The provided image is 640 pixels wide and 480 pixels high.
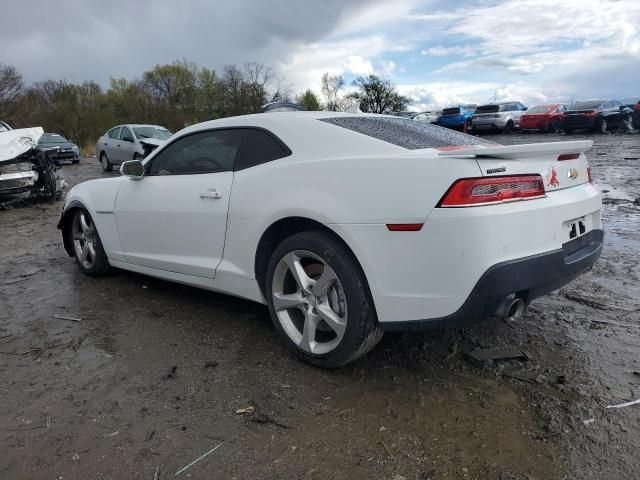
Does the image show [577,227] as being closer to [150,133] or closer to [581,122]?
[150,133]

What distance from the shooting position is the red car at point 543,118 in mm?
25875

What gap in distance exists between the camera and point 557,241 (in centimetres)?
273

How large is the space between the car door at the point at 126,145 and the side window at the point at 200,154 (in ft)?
42.0

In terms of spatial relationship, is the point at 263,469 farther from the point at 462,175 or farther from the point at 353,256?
the point at 462,175

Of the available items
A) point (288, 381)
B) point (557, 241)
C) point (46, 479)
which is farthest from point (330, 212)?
point (46, 479)

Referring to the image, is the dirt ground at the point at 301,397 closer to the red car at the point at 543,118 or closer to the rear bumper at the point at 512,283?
the rear bumper at the point at 512,283

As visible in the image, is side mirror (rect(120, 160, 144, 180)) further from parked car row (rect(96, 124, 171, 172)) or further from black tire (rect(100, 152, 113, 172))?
black tire (rect(100, 152, 113, 172))

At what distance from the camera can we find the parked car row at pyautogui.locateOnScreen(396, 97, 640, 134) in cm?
2378

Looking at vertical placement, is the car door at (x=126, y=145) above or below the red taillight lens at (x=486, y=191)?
above

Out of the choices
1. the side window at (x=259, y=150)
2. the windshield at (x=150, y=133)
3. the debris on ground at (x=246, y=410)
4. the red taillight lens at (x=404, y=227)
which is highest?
the windshield at (x=150, y=133)

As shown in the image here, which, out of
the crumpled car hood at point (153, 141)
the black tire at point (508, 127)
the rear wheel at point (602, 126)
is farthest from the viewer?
the black tire at point (508, 127)

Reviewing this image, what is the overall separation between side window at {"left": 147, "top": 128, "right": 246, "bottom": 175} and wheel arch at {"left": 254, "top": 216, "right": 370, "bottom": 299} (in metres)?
0.62

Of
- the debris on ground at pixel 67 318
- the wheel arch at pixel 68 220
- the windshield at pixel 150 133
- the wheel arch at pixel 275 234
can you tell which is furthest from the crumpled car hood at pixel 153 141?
the wheel arch at pixel 275 234

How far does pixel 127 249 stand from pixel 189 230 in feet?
3.30
